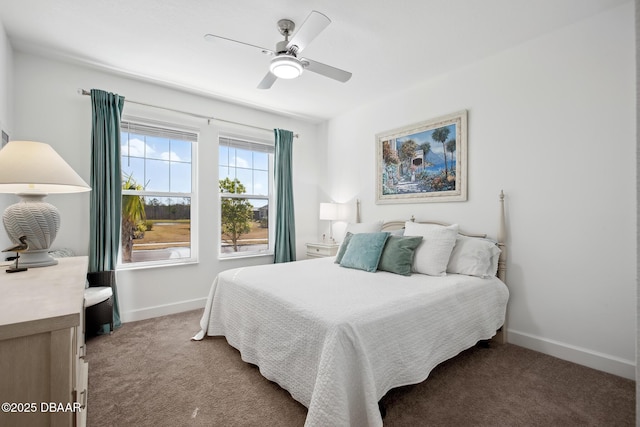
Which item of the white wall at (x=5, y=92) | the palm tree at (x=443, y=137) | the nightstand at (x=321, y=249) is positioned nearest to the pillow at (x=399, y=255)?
the palm tree at (x=443, y=137)

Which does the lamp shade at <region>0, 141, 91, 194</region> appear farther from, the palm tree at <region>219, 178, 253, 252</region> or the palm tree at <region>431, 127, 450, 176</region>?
the palm tree at <region>431, 127, 450, 176</region>

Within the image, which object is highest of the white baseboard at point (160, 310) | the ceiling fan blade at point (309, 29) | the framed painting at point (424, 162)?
the ceiling fan blade at point (309, 29)

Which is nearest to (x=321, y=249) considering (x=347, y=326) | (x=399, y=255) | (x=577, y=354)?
(x=399, y=255)

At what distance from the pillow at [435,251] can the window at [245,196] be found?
232 centimetres

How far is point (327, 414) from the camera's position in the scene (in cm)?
138

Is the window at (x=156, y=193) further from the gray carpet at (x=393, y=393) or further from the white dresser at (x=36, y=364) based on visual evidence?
the white dresser at (x=36, y=364)

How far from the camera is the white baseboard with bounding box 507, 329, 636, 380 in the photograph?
2.12 meters

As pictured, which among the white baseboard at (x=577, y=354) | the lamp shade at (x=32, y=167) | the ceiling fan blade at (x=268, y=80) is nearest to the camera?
the lamp shade at (x=32, y=167)

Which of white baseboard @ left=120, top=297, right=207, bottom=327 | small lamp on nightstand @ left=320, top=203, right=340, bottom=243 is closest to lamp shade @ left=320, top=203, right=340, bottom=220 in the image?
small lamp on nightstand @ left=320, top=203, right=340, bottom=243

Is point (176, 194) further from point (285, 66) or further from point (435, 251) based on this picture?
point (435, 251)

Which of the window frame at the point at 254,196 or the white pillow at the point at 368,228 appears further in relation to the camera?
the window frame at the point at 254,196

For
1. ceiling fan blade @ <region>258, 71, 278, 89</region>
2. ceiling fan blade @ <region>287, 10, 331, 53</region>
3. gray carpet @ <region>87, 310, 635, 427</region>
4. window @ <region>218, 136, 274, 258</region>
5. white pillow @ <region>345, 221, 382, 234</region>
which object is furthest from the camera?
window @ <region>218, 136, 274, 258</region>

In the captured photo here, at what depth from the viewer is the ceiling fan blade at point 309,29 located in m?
1.84

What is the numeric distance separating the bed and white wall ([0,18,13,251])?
5.79 ft
